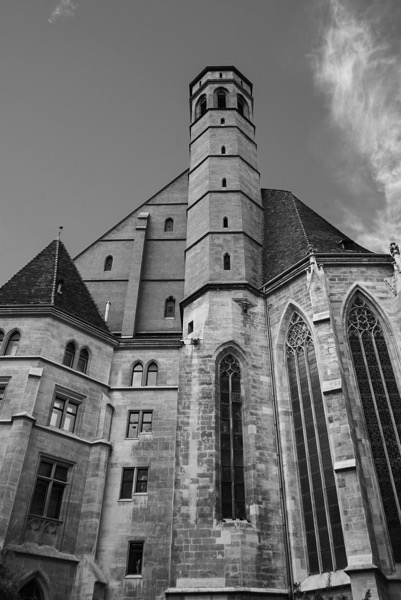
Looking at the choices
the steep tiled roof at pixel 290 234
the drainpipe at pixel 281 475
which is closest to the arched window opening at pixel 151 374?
the drainpipe at pixel 281 475

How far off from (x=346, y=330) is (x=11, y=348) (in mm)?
10725

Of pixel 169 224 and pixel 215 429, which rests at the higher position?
pixel 169 224

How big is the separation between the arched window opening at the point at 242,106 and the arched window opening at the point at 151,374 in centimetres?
1668

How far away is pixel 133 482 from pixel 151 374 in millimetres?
3979

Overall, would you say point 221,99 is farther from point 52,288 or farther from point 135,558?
point 135,558

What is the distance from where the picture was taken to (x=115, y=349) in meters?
20.1

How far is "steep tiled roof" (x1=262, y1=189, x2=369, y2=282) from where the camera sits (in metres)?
21.2

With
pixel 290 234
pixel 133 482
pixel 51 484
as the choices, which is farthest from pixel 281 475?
pixel 290 234

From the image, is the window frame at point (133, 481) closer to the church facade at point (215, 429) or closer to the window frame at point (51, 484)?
the church facade at point (215, 429)

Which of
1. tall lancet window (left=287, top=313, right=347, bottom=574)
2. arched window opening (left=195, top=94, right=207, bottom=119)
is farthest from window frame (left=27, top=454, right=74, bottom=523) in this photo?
arched window opening (left=195, top=94, right=207, bottom=119)

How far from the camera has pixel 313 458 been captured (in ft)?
53.3

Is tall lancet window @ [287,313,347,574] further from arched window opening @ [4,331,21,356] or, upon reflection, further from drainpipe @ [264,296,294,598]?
arched window opening @ [4,331,21,356]

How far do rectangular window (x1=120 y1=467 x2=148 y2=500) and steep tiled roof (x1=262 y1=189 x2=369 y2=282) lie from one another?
341 inches

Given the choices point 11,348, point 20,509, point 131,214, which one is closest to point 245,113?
point 131,214
